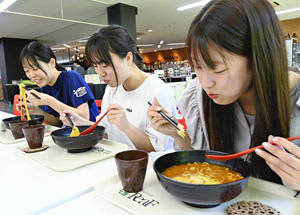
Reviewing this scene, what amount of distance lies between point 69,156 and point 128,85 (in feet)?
2.41

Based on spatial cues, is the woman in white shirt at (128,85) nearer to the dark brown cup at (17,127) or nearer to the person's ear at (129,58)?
the person's ear at (129,58)

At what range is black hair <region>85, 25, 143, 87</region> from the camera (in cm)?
143

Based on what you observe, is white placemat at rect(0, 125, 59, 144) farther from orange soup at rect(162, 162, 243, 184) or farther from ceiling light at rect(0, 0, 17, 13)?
ceiling light at rect(0, 0, 17, 13)

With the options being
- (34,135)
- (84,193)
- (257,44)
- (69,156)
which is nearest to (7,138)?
(34,135)

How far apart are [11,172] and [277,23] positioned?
45.3 inches

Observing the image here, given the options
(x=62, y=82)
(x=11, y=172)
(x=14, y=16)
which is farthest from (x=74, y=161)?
(x=14, y=16)

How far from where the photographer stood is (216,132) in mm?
1002

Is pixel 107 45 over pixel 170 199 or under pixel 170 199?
over

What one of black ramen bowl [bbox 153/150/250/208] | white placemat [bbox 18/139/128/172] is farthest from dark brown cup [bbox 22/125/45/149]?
black ramen bowl [bbox 153/150/250/208]

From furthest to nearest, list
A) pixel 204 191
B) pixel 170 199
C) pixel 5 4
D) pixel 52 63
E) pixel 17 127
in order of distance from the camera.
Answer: pixel 5 4 → pixel 52 63 → pixel 17 127 → pixel 170 199 → pixel 204 191

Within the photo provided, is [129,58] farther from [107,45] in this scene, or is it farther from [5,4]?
[5,4]

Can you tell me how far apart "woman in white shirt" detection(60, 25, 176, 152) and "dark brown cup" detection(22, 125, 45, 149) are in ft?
0.95

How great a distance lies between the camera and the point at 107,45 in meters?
1.44

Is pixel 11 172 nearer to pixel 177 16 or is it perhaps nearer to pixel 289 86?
pixel 289 86
